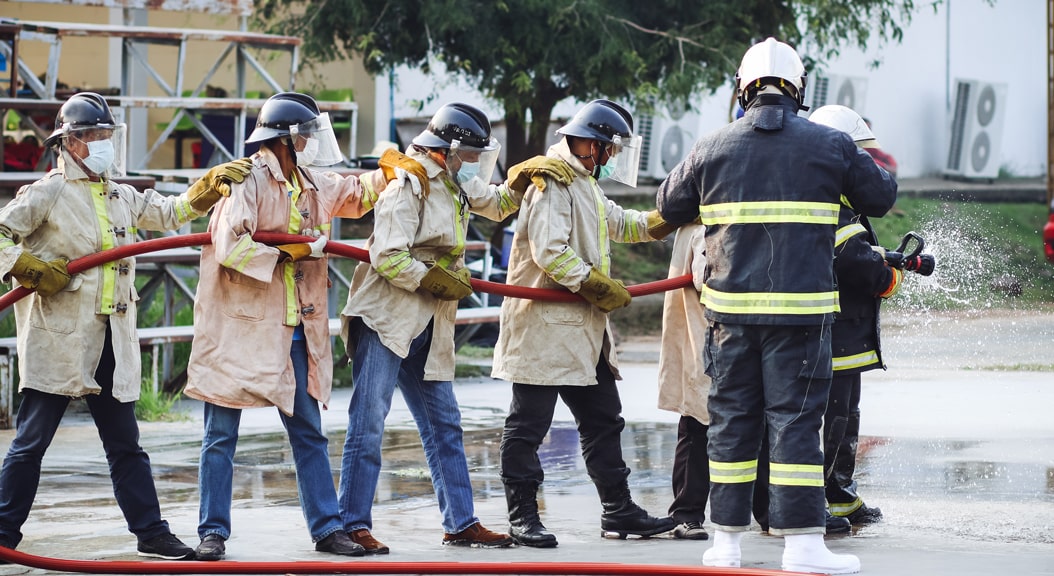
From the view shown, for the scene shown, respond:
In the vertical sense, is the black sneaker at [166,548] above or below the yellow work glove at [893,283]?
below

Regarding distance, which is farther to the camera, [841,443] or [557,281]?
[841,443]

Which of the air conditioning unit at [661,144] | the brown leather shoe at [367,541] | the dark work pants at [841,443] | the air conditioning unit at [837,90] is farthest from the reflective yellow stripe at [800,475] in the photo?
the air conditioning unit at [837,90]

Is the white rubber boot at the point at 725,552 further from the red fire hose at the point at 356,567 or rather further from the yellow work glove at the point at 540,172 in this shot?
the yellow work glove at the point at 540,172

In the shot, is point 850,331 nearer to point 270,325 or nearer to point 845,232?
point 845,232

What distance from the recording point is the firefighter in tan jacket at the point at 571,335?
6.08m

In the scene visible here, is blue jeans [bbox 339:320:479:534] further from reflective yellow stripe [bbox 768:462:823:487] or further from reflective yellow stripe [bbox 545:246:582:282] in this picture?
reflective yellow stripe [bbox 768:462:823:487]

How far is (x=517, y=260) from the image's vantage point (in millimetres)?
6375

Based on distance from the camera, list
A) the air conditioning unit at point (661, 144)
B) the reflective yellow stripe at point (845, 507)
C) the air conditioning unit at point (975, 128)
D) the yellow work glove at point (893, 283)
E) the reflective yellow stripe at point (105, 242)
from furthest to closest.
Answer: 1. the air conditioning unit at point (975, 128)
2. the air conditioning unit at point (661, 144)
3. the reflective yellow stripe at point (845, 507)
4. the yellow work glove at point (893, 283)
5. the reflective yellow stripe at point (105, 242)

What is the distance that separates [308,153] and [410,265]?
2.03 ft

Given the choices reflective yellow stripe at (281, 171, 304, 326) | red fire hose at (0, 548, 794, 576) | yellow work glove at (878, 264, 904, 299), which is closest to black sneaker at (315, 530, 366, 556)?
red fire hose at (0, 548, 794, 576)

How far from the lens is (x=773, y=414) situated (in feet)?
17.5

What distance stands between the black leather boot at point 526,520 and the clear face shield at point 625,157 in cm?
136

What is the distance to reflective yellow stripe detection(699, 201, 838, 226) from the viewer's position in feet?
17.4

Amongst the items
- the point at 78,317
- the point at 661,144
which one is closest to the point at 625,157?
the point at 78,317
